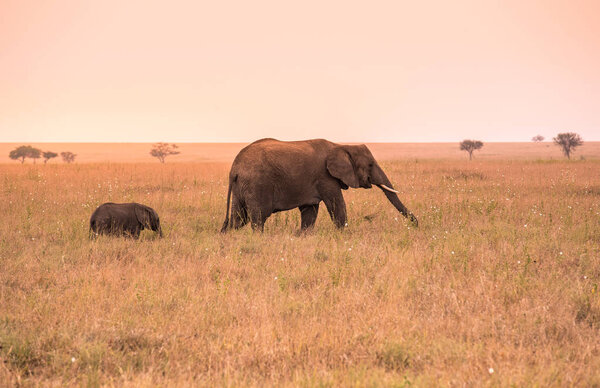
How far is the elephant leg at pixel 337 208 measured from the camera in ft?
34.5

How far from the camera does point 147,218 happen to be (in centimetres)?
969

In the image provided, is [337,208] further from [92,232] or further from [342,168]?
[92,232]

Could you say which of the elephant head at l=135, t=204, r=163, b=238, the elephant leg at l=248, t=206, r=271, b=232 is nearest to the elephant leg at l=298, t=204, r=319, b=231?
the elephant leg at l=248, t=206, r=271, b=232

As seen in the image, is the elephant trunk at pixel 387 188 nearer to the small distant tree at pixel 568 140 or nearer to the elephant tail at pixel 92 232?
the elephant tail at pixel 92 232

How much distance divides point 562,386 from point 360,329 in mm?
1817

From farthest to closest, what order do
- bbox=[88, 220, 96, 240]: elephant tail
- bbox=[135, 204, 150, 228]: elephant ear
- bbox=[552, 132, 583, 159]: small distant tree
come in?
bbox=[552, 132, 583, 159]: small distant tree
bbox=[135, 204, 150, 228]: elephant ear
bbox=[88, 220, 96, 240]: elephant tail

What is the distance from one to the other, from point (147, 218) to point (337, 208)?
3.87m

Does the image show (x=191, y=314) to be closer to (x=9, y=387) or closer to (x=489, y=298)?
(x=9, y=387)

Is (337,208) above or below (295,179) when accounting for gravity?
below

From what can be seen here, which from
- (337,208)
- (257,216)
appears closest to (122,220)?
(257,216)

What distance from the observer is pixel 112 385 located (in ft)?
12.3

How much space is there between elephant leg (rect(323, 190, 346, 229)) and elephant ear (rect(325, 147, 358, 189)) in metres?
0.36

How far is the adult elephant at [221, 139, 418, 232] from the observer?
33.6 feet

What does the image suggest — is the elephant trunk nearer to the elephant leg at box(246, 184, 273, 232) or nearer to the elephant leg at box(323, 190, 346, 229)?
the elephant leg at box(323, 190, 346, 229)
